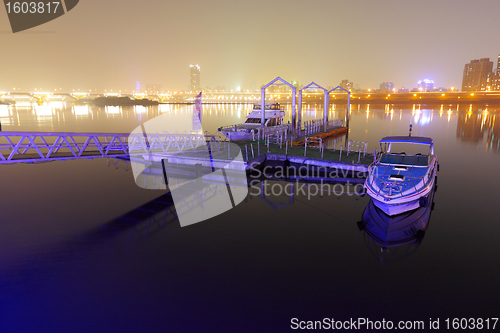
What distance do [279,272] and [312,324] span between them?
→ 248 cm

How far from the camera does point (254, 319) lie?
8562mm

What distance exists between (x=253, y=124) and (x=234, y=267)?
87.6 feet

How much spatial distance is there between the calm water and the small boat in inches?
519

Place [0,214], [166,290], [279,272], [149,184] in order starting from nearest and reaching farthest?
[166,290]
[279,272]
[0,214]
[149,184]

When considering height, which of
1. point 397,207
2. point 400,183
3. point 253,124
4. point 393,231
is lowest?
point 393,231

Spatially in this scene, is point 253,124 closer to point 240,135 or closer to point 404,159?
point 240,135

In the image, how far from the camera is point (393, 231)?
44.4 ft

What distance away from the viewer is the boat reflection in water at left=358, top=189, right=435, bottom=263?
39.6ft

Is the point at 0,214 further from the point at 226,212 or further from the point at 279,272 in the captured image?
the point at 279,272

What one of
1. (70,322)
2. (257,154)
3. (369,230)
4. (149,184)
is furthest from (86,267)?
(257,154)

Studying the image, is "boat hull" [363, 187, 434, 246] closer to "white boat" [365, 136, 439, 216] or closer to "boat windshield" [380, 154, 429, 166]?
"white boat" [365, 136, 439, 216]

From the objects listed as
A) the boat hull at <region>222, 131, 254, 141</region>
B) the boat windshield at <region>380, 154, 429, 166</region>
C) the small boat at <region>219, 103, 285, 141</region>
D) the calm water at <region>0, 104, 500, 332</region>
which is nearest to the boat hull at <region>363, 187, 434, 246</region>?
the calm water at <region>0, 104, 500, 332</region>

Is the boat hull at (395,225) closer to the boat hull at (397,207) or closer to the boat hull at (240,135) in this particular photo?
the boat hull at (397,207)

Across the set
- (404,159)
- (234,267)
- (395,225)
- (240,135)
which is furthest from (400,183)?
(240,135)
